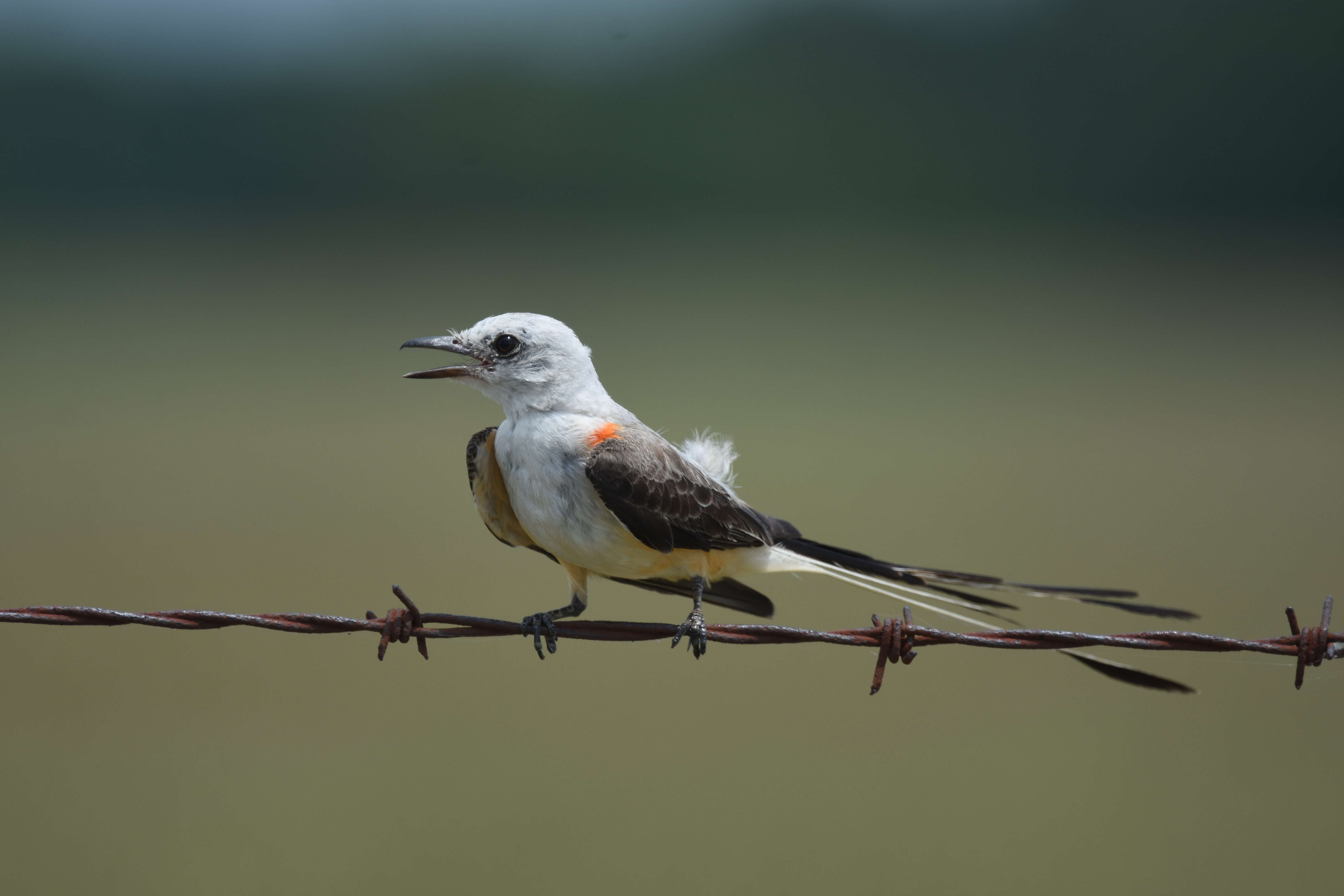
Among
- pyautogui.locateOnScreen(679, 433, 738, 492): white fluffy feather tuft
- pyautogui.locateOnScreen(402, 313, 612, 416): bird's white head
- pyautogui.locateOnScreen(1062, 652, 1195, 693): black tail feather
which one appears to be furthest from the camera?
pyautogui.locateOnScreen(679, 433, 738, 492): white fluffy feather tuft

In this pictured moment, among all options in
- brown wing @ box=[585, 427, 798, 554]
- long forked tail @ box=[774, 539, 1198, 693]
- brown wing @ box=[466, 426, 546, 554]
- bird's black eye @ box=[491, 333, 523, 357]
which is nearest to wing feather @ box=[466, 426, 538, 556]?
brown wing @ box=[466, 426, 546, 554]

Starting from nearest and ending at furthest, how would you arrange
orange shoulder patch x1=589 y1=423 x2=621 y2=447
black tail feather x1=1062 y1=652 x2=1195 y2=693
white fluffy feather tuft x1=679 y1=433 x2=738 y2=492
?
black tail feather x1=1062 y1=652 x2=1195 y2=693 < orange shoulder patch x1=589 y1=423 x2=621 y2=447 < white fluffy feather tuft x1=679 y1=433 x2=738 y2=492

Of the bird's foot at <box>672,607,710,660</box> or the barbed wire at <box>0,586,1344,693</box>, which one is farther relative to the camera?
the bird's foot at <box>672,607,710,660</box>

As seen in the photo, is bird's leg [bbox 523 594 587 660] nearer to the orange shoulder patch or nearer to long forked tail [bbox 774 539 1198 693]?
the orange shoulder patch

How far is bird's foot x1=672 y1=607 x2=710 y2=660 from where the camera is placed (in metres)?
3.24

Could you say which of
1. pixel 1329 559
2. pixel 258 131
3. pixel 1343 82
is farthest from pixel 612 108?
pixel 1329 559

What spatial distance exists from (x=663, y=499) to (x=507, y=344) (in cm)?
85

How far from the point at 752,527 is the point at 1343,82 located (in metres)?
43.5

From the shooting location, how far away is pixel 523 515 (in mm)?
3570

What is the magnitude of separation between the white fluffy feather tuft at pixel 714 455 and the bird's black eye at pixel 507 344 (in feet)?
2.61

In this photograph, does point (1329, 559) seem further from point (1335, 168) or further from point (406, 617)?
point (1335, 168)

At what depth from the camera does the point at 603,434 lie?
364 cm

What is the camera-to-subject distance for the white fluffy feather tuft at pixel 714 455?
13.7ft

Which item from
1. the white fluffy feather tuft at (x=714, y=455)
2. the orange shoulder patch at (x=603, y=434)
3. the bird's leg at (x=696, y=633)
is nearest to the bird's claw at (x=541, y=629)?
the bird's leg at (x=696, y=633)
